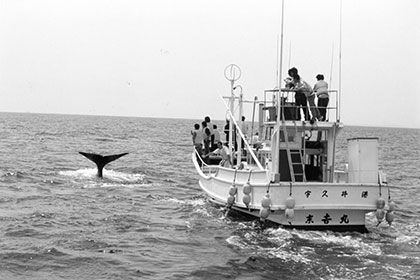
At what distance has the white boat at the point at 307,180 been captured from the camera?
15281mm

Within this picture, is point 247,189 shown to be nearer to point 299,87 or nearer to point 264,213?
point 264,213

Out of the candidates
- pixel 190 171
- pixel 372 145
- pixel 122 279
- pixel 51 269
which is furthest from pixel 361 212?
pixel 190 171

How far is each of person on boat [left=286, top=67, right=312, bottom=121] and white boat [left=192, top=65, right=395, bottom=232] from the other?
27cm

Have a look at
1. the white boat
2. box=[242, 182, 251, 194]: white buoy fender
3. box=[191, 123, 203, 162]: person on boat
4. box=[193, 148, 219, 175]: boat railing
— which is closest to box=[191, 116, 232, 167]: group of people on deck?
box=[191, 123, 203, 162]: person on boat

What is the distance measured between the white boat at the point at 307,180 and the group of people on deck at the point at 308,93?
0.84 ft

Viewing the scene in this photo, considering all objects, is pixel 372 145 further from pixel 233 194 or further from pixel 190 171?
pixel 190 171

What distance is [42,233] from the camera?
50.2 ft

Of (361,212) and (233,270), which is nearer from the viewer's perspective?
(233,270)

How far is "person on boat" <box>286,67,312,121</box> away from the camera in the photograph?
1726 cm

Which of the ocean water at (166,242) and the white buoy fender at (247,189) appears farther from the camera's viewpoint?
the white buoy fender at (247,189)

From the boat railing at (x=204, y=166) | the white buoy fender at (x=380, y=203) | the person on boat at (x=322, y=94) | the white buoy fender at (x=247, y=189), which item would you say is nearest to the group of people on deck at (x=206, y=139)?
the boat railing at (x=204, y=166)

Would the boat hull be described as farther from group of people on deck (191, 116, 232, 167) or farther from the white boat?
group of people on deck (191, 116, 232, 167)

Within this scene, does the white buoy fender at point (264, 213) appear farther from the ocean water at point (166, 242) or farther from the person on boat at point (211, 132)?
the person on boat at point (211, 132)

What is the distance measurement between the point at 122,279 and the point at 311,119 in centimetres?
750
